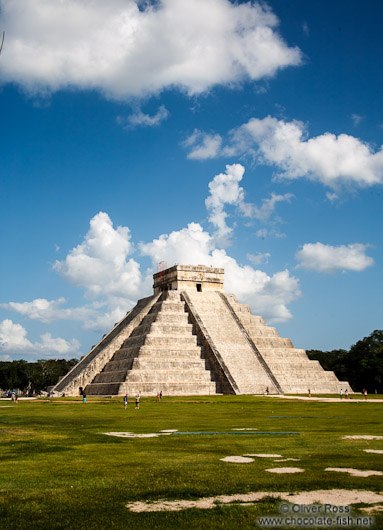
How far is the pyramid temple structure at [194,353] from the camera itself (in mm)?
46875

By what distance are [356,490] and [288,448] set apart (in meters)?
5.18

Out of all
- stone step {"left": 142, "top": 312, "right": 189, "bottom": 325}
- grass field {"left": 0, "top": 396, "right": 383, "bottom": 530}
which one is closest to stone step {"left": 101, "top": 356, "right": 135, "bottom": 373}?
stone step {"left": 142, "top": 312, "right": 189, "bottom": 325}

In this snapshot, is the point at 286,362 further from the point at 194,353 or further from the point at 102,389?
the point at 102,389

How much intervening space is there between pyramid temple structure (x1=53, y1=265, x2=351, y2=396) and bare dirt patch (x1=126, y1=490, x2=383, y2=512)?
37.0 m

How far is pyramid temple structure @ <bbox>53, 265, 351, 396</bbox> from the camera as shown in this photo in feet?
154

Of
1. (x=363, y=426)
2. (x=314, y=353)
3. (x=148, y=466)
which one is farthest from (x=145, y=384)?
(x=314, y=353)

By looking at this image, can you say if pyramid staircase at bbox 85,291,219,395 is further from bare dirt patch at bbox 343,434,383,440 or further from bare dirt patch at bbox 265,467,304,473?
bare dirt patch at bbox 265,467,304,473

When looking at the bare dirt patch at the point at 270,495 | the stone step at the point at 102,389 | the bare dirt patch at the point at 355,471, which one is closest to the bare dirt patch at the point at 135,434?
the bare dirt patch at the point at 355,471

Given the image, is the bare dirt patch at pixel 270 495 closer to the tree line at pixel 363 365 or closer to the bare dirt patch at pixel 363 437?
the bare dirt patch at pixel 363 437

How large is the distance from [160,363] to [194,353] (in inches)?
160

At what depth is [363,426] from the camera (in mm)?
20109

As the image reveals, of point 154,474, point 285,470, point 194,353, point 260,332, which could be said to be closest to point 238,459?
point 285,470

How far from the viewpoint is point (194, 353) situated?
50.4m

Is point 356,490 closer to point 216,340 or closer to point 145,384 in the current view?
point 145,384
